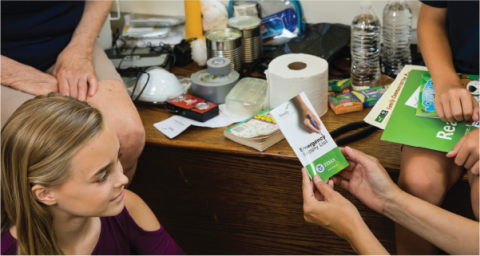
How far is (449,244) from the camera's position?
0.74 m

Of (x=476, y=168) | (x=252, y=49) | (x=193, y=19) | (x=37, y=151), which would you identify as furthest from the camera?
(x=193, y=19)

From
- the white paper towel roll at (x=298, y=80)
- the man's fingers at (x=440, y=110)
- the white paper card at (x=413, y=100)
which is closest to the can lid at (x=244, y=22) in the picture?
the white paper towel roll at (x=298, y=80)

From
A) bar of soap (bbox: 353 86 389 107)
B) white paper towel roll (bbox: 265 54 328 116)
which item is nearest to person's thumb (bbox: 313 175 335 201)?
white paper towel roll (bbox: 265 54 328 116)

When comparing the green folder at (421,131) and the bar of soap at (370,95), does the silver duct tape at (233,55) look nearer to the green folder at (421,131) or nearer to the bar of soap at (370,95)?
the bar of soap at (370,95)

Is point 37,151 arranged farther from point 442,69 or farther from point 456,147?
point 442,69

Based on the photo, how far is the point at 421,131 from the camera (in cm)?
86

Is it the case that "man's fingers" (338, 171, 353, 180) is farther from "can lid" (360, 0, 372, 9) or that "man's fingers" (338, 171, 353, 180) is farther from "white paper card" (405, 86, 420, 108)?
"can lid" (360, 0, 372, 9)

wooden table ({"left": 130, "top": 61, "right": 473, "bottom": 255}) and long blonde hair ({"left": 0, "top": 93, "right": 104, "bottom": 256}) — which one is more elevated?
long blonde hair ({"left": 0, "top": 93, "right": 104, "bottom": 256})

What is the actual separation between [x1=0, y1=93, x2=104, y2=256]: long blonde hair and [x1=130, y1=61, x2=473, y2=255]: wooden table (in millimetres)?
452

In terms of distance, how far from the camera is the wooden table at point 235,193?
1064 millimetres

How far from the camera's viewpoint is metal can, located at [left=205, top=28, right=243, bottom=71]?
4.49ft

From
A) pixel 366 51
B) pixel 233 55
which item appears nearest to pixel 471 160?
pixel 366 51

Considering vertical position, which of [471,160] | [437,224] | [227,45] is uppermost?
[227,45]

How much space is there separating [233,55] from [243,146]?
42 cm
